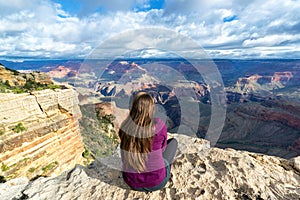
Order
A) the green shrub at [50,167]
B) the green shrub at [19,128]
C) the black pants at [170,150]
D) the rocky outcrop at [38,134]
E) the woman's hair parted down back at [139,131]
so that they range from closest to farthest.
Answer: the woman's hair parted down back at [139,131]
the black pants at [170,150]
the rocky outcrop at [38,134]
the green shrub at [19,128]
the green shrub at [50,167]

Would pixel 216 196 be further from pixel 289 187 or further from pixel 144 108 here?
pixel 144 108

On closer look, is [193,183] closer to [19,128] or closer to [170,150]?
[170,150]

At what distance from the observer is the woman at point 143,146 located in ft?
10.7

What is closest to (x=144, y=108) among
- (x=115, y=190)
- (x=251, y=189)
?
(x=115, y=190)

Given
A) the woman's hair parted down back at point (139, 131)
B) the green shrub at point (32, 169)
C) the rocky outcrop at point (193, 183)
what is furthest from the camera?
the green shrub at point (32, 169)

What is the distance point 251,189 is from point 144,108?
2.47m

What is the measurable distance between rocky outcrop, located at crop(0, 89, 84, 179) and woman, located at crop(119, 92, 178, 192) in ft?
22.3

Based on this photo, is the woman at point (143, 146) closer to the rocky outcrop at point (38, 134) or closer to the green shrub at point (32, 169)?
the rocky outcrop at point (38, 134)

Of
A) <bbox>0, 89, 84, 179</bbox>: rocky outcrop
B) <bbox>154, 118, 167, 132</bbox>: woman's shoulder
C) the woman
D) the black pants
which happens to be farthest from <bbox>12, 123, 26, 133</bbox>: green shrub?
<bbox>154, 118, 167, 132</bbox>: woman's shoulder

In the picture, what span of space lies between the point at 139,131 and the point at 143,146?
0.90ft

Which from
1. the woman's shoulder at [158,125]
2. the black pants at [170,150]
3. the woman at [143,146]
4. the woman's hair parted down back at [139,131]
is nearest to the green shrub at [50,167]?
the woman at [143,146]

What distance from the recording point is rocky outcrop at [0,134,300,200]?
360 centimetres

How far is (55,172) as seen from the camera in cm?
982

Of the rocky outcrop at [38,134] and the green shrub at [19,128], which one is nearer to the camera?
the rocky outcrop at [38,134]
